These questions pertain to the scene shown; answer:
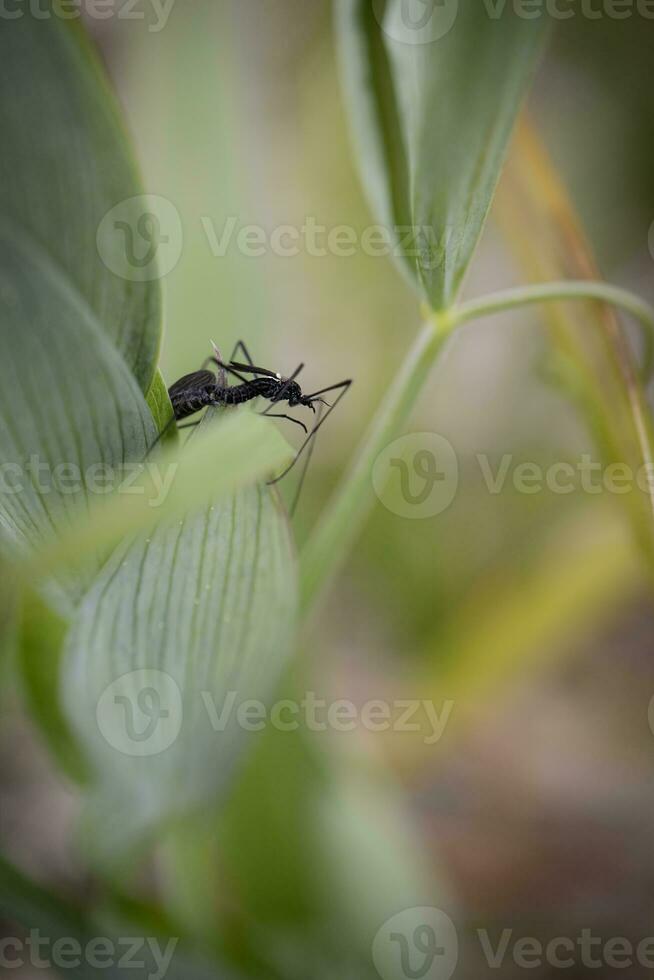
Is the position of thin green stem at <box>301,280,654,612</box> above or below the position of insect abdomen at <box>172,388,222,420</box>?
below

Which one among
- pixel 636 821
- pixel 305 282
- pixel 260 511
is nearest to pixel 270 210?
pixel 305 282
